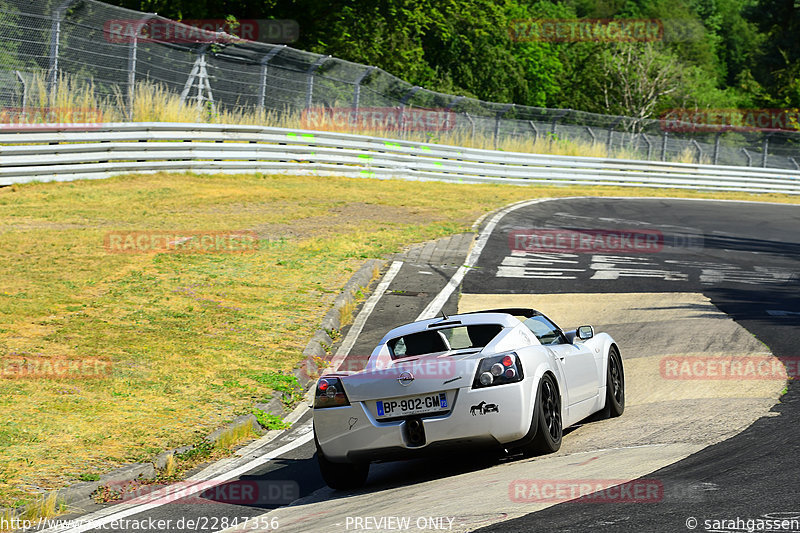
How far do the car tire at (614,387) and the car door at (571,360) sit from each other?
0.32 m

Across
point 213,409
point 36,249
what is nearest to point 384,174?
point 36,249

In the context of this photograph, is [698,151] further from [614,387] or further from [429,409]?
[429,409]

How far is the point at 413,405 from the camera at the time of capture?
7598 millimetres

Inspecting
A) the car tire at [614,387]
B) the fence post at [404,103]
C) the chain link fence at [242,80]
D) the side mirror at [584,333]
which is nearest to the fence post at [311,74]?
the chain link fence at [242,80]

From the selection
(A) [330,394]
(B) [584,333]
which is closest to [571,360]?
(B) [584,333]

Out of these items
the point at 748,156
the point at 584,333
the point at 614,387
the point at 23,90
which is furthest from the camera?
the point at 748,156

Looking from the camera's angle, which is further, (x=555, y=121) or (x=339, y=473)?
(x=555, y=121)

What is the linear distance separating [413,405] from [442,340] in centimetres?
95

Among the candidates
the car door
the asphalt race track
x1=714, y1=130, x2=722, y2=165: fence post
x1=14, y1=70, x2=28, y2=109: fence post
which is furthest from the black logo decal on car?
x1=714, y1=130, x2=722, y2=165: fence post

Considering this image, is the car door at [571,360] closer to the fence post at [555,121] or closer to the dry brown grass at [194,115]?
the dry brown grass at [194,115]

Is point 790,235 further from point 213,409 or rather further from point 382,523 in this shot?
point 382,523

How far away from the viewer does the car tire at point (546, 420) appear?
25.1 ft

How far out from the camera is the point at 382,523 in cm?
624

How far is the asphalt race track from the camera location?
609 centimetres
